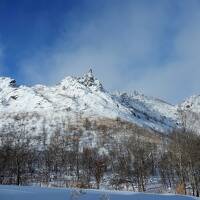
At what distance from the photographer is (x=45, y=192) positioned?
1702 centimetres

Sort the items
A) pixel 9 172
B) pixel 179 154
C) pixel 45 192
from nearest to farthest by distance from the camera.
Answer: pixel 45 192 < pixel 179 154 < pixel 9 172

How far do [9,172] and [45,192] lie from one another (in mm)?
51468

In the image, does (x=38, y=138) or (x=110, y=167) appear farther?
(x=38, y=138)

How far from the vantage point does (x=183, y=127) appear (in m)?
48.8

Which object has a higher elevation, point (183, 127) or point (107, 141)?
point (107, 141)

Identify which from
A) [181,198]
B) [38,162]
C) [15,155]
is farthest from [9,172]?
[38,162]

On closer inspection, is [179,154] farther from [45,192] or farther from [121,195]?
[45,192]

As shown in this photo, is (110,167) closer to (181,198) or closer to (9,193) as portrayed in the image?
(181,198)

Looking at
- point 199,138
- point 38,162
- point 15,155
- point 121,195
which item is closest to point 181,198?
point 121,195

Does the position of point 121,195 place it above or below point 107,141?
below

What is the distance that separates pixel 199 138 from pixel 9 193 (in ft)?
140

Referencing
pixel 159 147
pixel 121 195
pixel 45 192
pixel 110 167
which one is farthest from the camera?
pixel 159 147

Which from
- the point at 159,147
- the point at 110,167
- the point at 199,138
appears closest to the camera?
the point at 199,138

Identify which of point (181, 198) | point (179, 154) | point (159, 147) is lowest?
point (181, 198)
